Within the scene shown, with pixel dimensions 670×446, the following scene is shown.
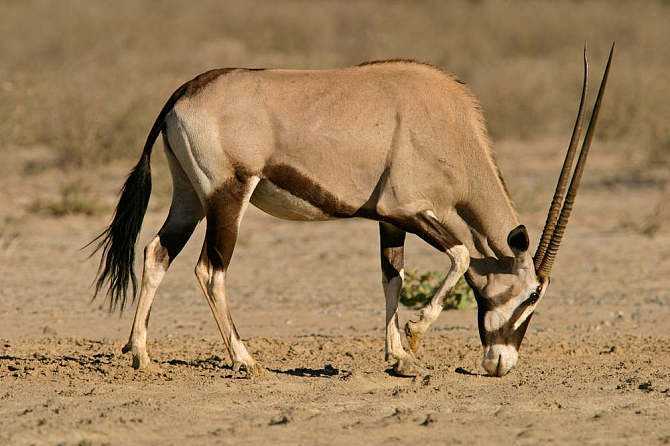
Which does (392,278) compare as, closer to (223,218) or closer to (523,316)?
(523,316)

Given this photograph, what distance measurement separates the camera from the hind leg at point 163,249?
820 centimetres

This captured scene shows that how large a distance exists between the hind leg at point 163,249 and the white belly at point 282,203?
19.9 inches

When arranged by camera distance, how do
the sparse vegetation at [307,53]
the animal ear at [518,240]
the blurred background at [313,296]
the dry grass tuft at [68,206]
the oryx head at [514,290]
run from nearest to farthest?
the blurred background at [313,296] < the animal ear at [518,240] < the oryx head at [514,290] < the dry grass tuft at [68,206] < the sparse vegetation at [307,53]

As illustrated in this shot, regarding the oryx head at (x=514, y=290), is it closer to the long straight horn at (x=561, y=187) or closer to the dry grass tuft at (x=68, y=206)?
the long straight horn at (x=561, y=187)

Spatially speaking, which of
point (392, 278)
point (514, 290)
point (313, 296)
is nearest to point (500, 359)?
point (514, 290)

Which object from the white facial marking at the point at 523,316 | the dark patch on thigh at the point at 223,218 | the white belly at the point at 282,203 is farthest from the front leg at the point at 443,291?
the dark patch on thigh at the point at 223,218

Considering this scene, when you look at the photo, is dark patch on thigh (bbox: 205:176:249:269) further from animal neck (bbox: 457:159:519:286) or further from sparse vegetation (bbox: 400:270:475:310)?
sparse vegetation (bbox: 400:270:475:310)

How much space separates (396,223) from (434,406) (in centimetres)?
125

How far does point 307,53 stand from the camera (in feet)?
102

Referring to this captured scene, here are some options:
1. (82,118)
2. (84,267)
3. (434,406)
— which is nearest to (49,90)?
(82,118)

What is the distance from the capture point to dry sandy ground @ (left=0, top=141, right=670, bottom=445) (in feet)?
22.3

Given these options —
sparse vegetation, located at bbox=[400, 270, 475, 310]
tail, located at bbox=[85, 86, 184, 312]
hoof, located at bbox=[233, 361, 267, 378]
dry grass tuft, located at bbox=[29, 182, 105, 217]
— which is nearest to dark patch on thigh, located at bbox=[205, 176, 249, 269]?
hoof, located at bbox=[233, 361, 267, 378]

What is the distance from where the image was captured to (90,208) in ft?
48.5

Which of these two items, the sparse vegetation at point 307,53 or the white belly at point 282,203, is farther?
the sparse vegetation at point 307,53
